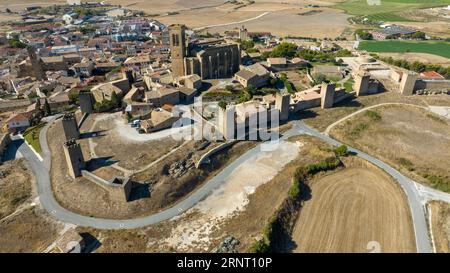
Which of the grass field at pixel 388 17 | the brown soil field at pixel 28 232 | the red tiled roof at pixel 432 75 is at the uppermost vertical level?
the grass field at pixel 388 17

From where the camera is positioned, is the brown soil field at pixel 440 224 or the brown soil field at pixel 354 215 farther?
the brown soil field at pixel 354 215

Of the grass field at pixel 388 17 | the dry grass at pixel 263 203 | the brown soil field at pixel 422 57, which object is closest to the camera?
the dry grass at pixel 263 203

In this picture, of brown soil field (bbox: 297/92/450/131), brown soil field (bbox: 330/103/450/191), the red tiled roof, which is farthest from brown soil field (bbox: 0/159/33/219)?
the red tiled roof

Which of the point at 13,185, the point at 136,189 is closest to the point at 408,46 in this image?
the point at 136,189

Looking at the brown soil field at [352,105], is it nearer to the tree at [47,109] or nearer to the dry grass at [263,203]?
the dry grass at [263,203]

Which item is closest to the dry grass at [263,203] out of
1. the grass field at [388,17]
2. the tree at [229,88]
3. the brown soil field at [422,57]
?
the tree at [229,88]

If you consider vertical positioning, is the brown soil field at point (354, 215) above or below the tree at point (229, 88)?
below

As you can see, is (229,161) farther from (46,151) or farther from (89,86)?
(89,86)
